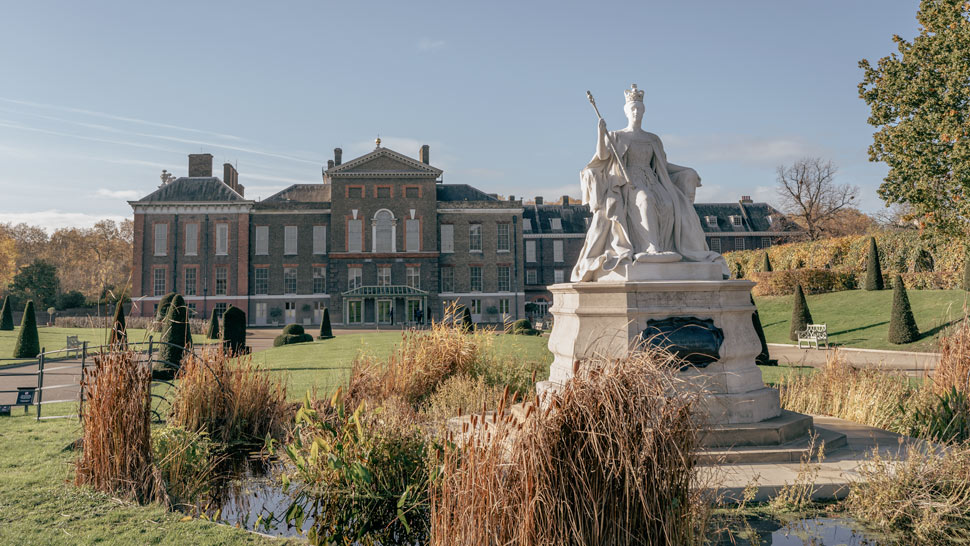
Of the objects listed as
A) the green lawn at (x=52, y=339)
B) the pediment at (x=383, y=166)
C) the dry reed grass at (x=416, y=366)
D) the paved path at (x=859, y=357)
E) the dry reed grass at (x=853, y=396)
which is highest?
the pediment at (x=383, y=166)

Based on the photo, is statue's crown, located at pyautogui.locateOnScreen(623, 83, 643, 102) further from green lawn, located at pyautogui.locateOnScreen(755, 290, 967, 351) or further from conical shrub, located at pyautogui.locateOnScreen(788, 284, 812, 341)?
conical shrub, located at pyautogui.locateOnScreen(788, 284, 812, 341)

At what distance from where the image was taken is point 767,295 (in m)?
30.8

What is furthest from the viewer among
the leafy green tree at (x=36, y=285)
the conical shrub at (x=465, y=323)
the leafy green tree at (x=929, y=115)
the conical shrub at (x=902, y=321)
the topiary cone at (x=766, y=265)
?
the leafy green tree at (x=36, y=285)

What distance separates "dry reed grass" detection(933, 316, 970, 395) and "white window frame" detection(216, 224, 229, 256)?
44745 millimetres

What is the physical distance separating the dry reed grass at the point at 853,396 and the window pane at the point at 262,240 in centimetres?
4156

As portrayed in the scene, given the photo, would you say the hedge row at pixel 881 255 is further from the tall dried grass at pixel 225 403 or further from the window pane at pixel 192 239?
the window pane at pixel 192 239

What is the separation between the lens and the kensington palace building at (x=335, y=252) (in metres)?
43.1

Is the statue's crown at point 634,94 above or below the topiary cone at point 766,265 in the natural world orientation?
above

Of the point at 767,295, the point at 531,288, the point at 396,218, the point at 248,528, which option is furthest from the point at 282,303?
the point at 248,528

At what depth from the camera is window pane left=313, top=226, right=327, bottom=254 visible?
44.1 m

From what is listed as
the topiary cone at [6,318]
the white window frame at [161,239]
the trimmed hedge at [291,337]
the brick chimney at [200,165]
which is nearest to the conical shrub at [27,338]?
the trimmed hedge at [291,337]

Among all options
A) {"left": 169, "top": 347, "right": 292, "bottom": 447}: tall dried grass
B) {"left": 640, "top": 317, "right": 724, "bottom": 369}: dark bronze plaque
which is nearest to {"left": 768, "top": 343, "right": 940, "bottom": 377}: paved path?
{"left": 640, "top": 317, "right": 724, "bottom": 369}: dark bronze plaque

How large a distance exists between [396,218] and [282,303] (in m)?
10.9

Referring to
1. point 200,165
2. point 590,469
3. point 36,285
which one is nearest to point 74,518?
point 590,469
